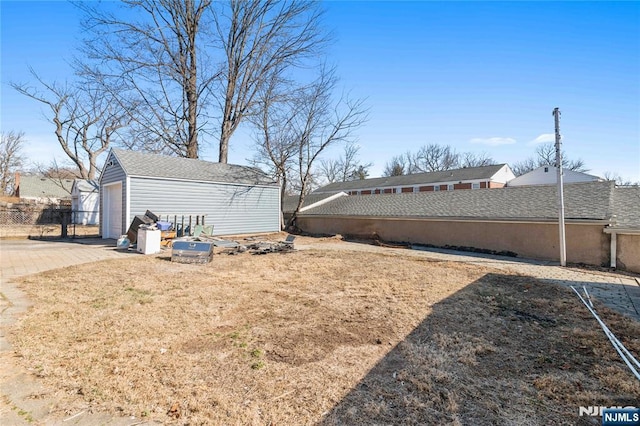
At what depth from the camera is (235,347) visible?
11.7 ft

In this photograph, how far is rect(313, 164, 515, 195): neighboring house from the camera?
104 ft

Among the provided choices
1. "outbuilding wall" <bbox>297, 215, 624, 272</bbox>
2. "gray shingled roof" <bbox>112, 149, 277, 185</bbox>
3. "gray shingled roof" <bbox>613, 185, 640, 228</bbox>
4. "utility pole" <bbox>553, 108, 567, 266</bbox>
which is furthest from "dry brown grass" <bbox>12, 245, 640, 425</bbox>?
"gray shingled roof" <bbox>112, 149, 277, 185</bbox>

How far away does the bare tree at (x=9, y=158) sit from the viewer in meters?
36.8

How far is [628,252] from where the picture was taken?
9195 mm

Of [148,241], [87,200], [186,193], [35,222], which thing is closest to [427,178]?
[186,193]

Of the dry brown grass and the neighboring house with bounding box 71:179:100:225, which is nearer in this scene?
the dry brown grass

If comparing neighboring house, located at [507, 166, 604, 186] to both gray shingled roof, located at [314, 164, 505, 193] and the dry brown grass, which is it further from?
the dry brown grass

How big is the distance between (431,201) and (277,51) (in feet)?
49.5

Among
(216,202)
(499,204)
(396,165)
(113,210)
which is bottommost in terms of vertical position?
(113,210)

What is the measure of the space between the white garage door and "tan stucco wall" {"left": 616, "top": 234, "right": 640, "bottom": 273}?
60.7 feet

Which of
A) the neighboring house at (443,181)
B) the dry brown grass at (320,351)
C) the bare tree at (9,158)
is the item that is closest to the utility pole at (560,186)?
the dry brown grass at (320,351)

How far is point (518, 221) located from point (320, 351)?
10949 mm

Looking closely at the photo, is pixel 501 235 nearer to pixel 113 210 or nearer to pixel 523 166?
pixel 113 210

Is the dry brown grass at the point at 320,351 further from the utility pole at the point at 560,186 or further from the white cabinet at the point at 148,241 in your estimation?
the utility pole at the point at 560,186
